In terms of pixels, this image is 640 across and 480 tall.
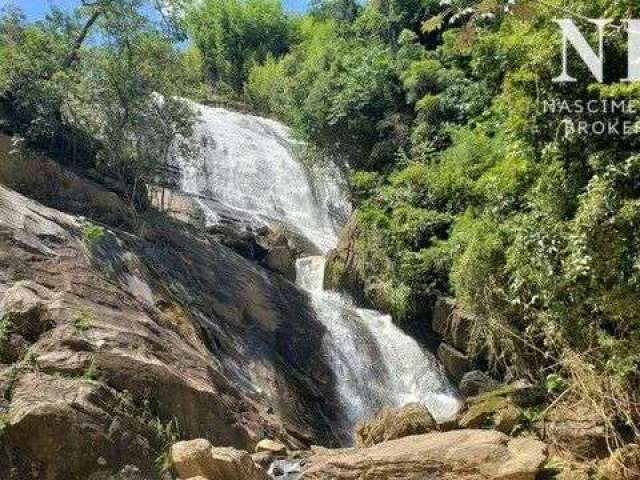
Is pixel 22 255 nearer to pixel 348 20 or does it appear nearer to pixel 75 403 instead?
pixel 75 403

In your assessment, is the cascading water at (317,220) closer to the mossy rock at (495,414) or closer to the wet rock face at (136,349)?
the wet rock face at (136,349)

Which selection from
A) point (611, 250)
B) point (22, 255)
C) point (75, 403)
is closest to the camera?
point (75, 403)

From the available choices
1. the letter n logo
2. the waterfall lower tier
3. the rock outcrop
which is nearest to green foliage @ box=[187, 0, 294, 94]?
the waterfall lower tier

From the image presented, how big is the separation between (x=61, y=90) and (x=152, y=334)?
8599 millimetres

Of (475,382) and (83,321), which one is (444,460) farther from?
(475,382)

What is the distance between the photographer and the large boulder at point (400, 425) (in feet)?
30.0

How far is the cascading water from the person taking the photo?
563 inches

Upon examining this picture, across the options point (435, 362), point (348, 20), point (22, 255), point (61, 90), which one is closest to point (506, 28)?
point (435, 362)

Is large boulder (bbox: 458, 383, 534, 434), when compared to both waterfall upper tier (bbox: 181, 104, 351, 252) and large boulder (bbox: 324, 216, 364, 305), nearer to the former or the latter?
large boulder (bbox: 324, 216, 364, 305)

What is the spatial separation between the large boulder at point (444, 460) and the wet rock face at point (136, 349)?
1711 millimetres

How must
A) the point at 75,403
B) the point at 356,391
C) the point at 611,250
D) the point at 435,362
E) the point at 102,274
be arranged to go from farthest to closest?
the point at 435,362 < the point at 356,391 < the point at 102,274 < the point at 611,250 < the point at 75,403

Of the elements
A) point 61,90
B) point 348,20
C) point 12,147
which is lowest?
point 12,147

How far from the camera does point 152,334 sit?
944 centimetres

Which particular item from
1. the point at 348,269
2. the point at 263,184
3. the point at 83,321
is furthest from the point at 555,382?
the point at 263,184
